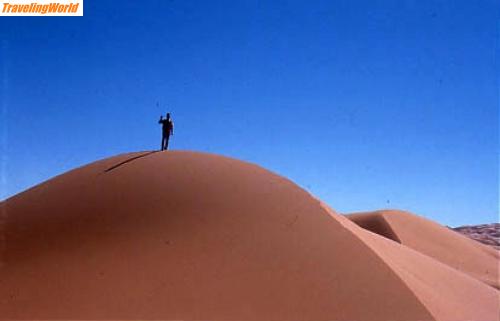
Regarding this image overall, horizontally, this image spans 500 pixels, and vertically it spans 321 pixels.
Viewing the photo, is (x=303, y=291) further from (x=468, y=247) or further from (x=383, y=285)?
(x=468, y=247)

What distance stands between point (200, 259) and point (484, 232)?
54358mm

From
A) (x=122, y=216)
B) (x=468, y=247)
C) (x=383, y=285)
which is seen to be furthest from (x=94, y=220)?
(x=468, y=247)

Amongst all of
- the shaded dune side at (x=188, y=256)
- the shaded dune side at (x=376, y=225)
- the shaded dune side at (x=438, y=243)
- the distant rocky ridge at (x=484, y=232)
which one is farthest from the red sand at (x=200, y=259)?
the distant rocky ridge at (x=484, y=232)

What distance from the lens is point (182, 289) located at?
772cm

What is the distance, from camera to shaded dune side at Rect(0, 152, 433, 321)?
24.3 feet

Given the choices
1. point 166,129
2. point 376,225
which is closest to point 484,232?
point 376,225

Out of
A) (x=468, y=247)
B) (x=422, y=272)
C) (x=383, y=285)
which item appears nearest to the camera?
(x=383, y=285)

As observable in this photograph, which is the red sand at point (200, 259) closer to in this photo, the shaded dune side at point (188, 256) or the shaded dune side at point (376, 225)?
the shaded dune side at point (188, 256)

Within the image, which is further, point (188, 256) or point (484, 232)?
point (484, 232)

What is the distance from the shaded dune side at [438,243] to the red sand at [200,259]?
1669cm

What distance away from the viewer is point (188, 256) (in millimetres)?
8672

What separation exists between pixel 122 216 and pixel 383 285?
577 centimetres

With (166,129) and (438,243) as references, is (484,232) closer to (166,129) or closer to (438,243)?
(438,243)

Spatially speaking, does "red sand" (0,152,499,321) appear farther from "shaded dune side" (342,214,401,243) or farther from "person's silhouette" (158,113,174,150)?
"shaded dune side" (342,214,401,243)
